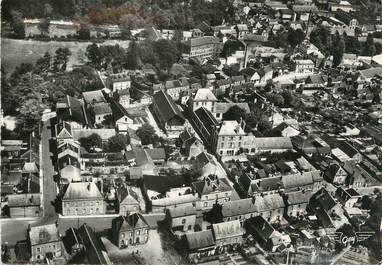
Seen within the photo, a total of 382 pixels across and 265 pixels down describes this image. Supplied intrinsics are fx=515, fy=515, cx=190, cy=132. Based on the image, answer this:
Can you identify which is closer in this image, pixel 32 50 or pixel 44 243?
pixel 44 243

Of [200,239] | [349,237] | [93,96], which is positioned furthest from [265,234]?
[93,96]

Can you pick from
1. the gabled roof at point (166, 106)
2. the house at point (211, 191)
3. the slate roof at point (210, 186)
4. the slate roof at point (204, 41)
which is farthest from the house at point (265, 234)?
the slate roof at point (204, 41)

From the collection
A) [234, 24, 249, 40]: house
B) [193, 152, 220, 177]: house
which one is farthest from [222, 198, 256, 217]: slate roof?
[234, 24, 249, 40]: house

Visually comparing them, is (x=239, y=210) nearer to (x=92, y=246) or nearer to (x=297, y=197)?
(x=297, y=197)

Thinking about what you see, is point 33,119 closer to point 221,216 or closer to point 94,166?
point 94,166

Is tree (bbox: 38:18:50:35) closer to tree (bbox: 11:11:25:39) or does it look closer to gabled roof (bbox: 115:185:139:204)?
tree (bbox: 11:11:25:39)

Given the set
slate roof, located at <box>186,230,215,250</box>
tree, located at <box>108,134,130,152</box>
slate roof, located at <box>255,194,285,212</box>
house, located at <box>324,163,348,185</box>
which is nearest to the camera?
slate roof, located at <box>186,230,215,250</box>
